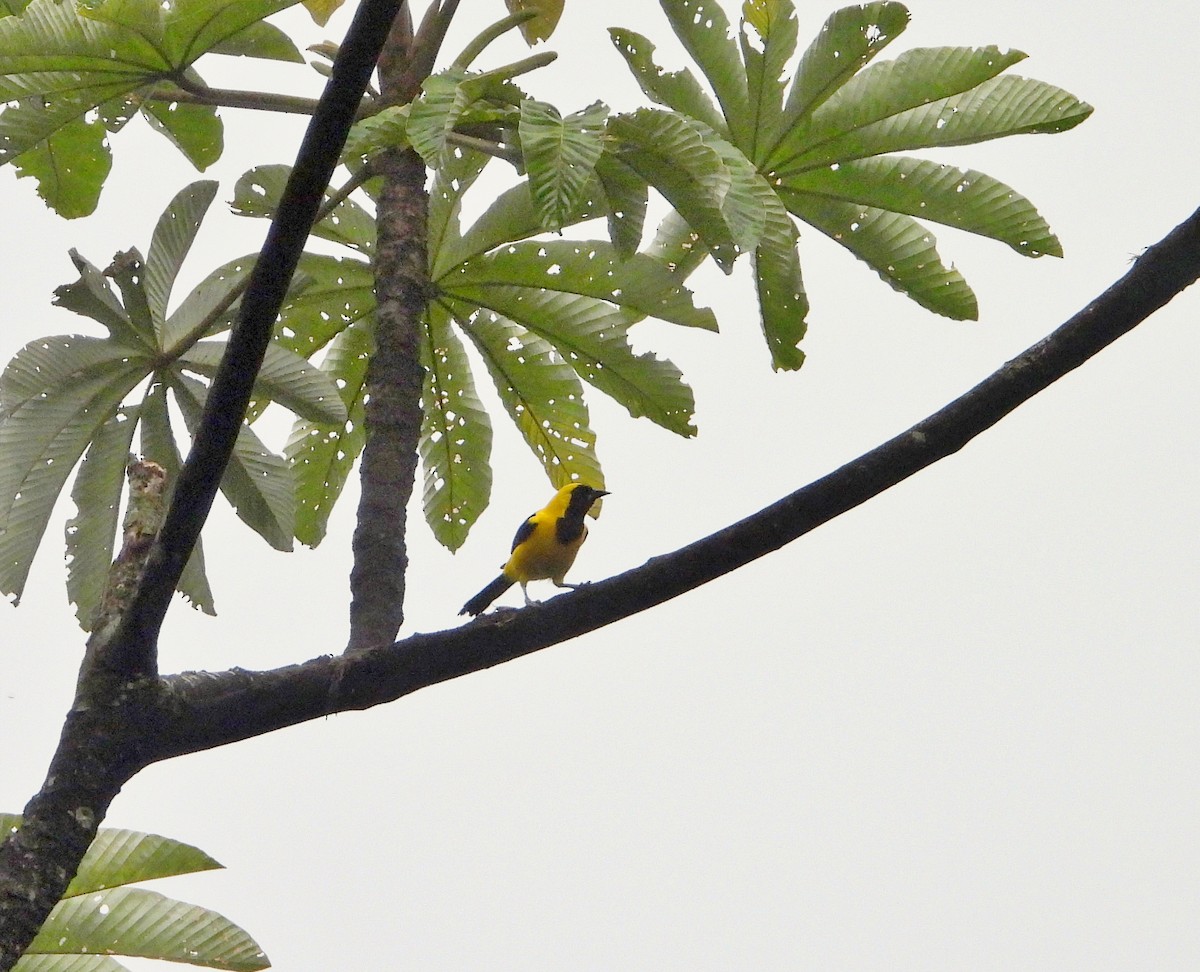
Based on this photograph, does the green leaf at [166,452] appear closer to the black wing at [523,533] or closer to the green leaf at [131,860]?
the green leaf at [131,860]

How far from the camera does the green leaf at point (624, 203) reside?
451 cm

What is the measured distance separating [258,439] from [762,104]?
225cm

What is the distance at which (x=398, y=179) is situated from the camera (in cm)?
515

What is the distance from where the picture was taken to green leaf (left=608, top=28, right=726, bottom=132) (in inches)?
196

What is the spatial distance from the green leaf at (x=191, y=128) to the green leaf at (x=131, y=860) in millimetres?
2976

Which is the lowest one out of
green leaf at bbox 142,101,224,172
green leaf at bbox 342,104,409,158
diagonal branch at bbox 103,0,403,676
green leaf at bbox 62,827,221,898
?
green leaf at bbox 62,827,221,898

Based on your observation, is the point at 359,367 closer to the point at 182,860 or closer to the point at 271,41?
the point at 271,41

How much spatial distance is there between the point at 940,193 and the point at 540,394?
1846 millimetres

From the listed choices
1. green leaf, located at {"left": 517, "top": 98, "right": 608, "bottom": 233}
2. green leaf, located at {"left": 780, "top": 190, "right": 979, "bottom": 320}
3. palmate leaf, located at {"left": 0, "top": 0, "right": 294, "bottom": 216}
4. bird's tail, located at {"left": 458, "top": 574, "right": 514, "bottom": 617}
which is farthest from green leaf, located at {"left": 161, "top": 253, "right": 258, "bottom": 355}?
bird's tail, located at {"left": 458, "top": 574, "right": 514, "bottom": 617}

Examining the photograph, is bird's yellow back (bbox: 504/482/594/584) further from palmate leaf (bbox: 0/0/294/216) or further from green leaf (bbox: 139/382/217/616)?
palmate leaf (bbox: 0/0/294/216)

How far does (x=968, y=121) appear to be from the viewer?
509 cm

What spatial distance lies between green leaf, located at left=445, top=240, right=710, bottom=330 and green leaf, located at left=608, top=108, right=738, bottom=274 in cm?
110

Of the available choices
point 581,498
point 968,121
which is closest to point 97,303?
point 581,498

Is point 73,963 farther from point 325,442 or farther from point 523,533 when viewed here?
point 523,533
